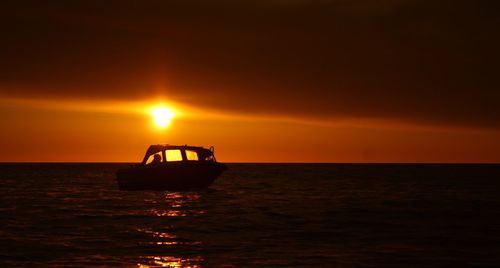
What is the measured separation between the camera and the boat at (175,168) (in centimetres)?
5822

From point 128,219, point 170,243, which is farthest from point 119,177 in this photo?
point 170,243

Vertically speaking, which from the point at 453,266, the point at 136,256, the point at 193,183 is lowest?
the point at 453,266

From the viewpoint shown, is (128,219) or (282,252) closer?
(282,252)

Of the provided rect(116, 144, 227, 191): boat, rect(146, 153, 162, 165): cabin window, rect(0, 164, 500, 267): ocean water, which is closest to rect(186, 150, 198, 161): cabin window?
rect(116, 144, 227, 191): boat

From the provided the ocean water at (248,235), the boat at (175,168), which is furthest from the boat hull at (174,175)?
the ocean water at (248,235)

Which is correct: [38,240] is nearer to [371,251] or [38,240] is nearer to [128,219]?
[128,219]

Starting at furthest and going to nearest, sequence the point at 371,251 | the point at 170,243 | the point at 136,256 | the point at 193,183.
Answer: the point at 193,183, the point at 170,243, the point at 371,251, the point at 136,256

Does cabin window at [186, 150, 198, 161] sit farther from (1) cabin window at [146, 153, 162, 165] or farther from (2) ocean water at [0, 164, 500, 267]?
(2) ocean water at [0, 164, 500, 267]

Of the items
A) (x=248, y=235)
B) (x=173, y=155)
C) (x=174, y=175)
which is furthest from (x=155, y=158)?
(x=248, y=235)

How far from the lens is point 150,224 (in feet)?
117

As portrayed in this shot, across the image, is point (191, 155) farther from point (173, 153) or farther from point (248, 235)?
point (248, 235)

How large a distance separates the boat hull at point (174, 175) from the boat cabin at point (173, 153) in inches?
20.9

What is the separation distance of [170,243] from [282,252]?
5.31 meters

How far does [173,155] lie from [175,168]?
1189mm
